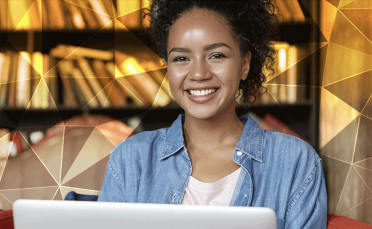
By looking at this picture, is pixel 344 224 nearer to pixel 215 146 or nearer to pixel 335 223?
pixel 335 223

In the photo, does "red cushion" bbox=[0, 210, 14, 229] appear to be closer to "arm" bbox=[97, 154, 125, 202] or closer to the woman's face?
"arm" bbox=[97, 154, 125, 202]

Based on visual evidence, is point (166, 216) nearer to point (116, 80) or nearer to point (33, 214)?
point (33, 214)

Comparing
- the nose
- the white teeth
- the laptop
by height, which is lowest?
the laptop

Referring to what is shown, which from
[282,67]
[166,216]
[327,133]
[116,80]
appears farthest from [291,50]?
[166,216]

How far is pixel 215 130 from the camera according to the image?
132 centimetres

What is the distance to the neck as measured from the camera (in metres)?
1.31

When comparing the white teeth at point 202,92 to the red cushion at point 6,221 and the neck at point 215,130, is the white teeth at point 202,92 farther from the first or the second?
the red cushion at point 6,221

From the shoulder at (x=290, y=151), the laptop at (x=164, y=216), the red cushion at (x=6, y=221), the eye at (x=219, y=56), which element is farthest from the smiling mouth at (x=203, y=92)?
the red cushion at (x=6, y=221)

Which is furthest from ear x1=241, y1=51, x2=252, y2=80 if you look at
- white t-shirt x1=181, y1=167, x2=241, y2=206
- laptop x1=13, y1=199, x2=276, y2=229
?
laptop x1=13, y1=199, x2=276, y2=229

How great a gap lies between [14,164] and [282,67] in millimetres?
2012

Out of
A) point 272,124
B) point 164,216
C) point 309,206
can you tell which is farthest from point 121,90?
point 164,216

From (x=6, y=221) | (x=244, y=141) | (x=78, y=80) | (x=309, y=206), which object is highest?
(x=78, y=80)

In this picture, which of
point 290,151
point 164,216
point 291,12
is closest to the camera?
point 164,216

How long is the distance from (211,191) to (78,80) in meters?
1.52
